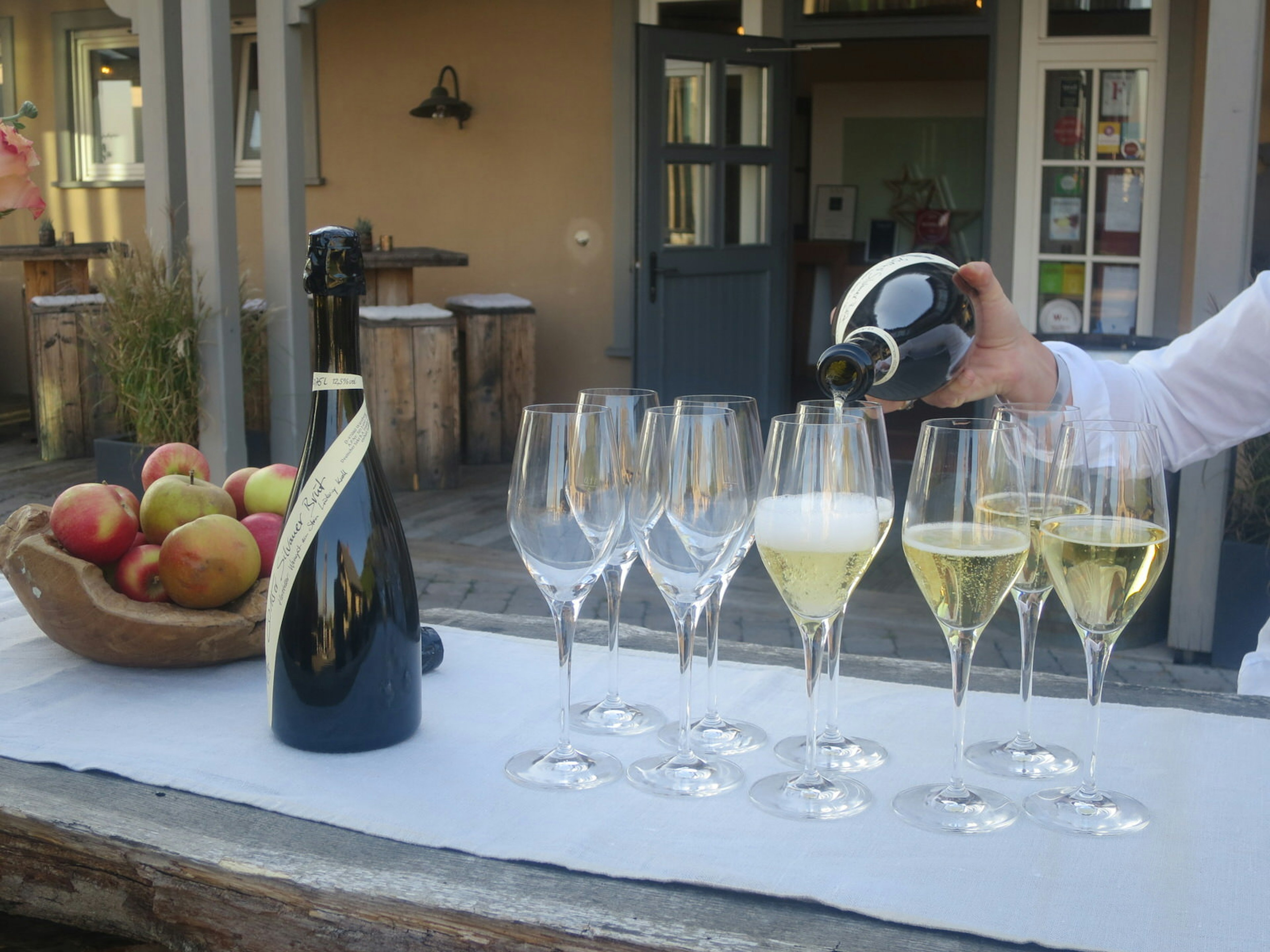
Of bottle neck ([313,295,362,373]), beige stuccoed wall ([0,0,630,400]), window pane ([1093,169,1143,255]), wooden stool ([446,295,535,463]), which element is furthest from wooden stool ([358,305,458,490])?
bottle neck ([313,295,362,373])

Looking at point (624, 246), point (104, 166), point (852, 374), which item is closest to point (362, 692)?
point (852, 374)

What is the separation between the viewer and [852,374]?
1095 millimetres

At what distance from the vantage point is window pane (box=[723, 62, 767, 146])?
6152mm

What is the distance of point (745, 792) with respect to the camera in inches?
39.4

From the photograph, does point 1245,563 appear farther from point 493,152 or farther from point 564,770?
point 493,152

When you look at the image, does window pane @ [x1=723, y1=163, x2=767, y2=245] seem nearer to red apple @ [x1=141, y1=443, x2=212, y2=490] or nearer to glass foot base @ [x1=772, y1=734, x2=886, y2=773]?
red apple @ [x1=141, y1=443, x2=212, y2=490]

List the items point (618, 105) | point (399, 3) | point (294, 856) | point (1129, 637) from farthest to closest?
point (399, 3) < point (618, 105) < point (1129, 637) < point (294, 856)

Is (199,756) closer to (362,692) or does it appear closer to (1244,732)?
(362,692)

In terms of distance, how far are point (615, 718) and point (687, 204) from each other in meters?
5.29

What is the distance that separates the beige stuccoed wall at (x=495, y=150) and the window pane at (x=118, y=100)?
170 cm

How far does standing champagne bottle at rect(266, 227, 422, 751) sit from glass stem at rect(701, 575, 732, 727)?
27 cm

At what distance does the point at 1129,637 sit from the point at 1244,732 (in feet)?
9.44

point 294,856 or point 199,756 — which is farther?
point 199,756

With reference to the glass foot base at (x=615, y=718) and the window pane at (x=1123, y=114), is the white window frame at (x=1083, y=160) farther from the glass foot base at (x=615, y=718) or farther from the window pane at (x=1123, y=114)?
the glass foot base at (x=615, y=718)
